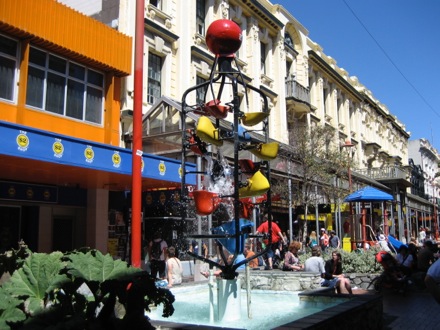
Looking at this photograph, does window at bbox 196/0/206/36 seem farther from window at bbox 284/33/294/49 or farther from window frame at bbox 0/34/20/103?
window frame at bbox 0/34/20/103

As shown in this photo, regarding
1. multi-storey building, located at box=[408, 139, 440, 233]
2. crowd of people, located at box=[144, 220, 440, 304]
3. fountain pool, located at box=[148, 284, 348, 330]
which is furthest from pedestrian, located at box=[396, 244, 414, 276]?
multi-storey building, located at box=[408, 139, 440, 233]

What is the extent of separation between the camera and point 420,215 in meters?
51.2

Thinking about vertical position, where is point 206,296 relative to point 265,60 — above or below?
below

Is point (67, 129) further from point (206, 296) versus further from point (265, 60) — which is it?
point (265, 60)

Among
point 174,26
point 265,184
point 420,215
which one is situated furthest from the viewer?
point 420,215

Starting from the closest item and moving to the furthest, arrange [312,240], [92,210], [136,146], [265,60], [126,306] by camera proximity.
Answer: [126,306], [136,146], [92,210], [312,240], [265,60]

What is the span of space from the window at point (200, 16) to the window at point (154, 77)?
10.7ft

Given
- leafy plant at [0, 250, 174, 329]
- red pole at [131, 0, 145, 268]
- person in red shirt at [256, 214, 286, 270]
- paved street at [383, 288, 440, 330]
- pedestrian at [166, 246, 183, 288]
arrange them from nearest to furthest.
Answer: leafy plant at [0, 250, 174, 329], paved street at [383, 288, 440, 330], red pole at [131, 0, 145, 268], pedestrian at [166, 246, 183, 288], person in red shirt at [256, 214, 286, 270]

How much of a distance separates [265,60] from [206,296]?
62.8 feet

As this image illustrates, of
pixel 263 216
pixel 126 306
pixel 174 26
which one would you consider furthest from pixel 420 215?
pixel 126 306

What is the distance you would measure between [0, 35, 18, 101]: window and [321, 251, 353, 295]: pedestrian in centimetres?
938

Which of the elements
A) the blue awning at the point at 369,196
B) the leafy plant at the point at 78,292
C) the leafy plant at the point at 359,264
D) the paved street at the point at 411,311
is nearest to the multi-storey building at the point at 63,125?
the leafy plant at the point at 359,264

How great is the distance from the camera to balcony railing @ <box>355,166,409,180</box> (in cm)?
3434

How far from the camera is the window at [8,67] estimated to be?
12.7 m
